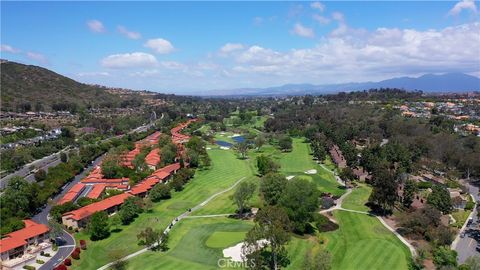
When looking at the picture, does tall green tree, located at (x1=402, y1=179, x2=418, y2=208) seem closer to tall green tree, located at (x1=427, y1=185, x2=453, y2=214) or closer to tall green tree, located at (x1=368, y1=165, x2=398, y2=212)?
tall green tree, located at (x1=368, y1=165, x2=398, y2=212)

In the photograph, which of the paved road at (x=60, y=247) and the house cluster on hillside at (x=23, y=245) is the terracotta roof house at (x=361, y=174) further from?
the house cluster on hillside at (x=23, y=245)

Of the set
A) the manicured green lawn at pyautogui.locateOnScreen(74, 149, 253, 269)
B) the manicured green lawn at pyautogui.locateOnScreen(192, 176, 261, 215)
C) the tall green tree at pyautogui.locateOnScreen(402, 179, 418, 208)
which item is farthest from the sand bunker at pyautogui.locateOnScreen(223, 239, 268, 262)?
the tall green tree at pyautogui.locateOnScreen(402, 179, 418, 208)

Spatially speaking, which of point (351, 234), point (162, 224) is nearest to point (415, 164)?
point (351, 234)

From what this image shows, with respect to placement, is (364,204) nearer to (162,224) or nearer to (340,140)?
(162,224)

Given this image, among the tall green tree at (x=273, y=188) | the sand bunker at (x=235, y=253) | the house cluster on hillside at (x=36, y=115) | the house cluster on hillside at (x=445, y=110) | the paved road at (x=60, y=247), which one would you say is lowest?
the sand bunker at (x=235, y=253)

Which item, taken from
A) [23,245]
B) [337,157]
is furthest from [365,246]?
[337,157]

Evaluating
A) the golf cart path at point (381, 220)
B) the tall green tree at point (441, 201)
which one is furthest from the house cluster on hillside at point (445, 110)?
the tall green tree at point (441, 201)

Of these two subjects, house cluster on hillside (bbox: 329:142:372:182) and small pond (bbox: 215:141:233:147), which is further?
small pond (bbox: 215:141:233:147)
